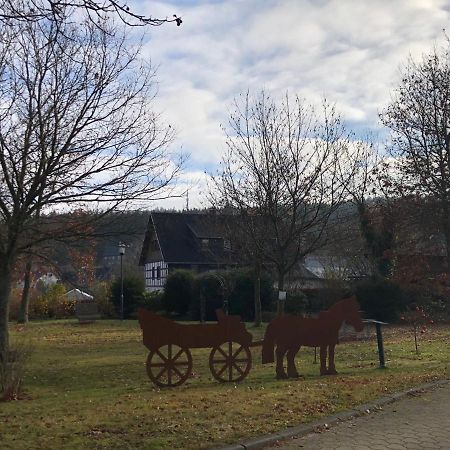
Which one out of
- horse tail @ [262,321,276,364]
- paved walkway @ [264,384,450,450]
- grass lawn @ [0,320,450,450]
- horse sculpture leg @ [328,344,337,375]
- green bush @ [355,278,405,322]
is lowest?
paved walkway @ [264,384,450,450]

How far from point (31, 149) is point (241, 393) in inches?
259

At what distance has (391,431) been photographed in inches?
297

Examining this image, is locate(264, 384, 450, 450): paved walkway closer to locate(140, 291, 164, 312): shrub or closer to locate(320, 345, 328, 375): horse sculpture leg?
locate(320, 345, 328, 375): horse sculpture leg

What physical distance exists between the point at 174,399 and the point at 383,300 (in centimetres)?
2406

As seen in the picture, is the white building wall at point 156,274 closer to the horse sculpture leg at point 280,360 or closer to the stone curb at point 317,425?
the horse sculpture leg at point 280,360

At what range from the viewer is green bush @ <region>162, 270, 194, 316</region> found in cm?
3566

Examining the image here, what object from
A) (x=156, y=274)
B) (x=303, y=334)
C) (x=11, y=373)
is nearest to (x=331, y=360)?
(x=303, y=334)

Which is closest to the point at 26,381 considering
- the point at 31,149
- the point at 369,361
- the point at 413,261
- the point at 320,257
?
the point at 31,149

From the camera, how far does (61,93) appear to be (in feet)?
45.0

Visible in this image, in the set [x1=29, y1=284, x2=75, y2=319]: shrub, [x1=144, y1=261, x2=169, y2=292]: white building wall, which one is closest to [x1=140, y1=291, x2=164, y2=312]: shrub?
[x1=29, y1=284, x2=75, y2=319]: shrub

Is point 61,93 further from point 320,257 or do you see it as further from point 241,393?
point 320,257

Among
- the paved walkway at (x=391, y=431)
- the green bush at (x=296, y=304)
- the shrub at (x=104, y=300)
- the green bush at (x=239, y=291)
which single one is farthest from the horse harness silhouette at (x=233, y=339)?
the shrub at (x=104, y=300)

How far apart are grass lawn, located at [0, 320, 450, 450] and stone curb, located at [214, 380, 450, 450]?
0.17m

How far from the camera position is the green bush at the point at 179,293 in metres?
35.7
